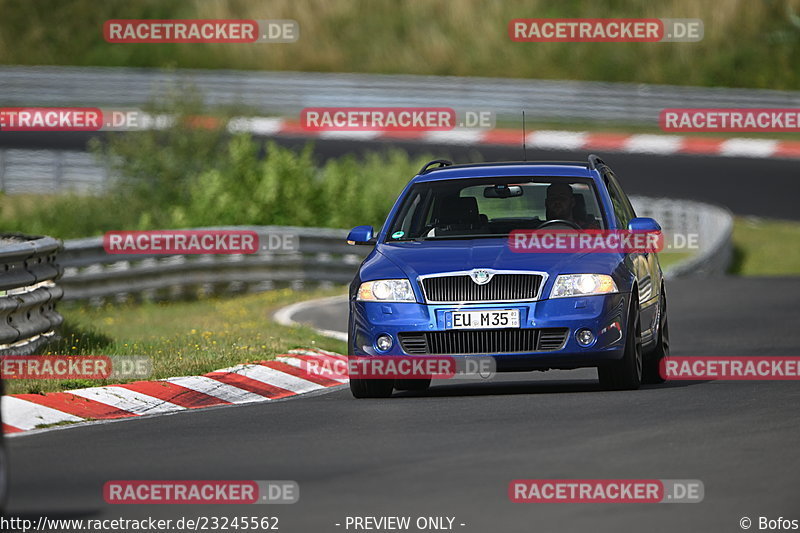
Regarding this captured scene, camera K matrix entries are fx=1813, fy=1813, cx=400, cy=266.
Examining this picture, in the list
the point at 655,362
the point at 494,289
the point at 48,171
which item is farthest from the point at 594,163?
the point at 48,171

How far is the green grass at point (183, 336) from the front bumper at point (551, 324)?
2175mm

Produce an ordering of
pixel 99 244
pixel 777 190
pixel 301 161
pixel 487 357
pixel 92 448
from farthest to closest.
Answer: pixel 777 190, pixel 301 161, pixel 99 244, pixel 487 357, pixel 92 448

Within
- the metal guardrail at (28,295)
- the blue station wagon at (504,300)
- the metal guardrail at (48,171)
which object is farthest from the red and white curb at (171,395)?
the metal guardrail at (48,171)

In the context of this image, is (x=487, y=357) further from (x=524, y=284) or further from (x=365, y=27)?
(x=365, y=27)

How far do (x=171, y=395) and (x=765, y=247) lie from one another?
21806 millimetres

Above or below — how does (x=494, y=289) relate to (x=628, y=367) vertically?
above

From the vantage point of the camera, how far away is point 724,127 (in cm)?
4275

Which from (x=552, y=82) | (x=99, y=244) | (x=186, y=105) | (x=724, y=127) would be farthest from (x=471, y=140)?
(x=99, y=244)

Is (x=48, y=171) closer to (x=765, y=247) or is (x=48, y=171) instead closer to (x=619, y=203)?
(x=765, y=247)

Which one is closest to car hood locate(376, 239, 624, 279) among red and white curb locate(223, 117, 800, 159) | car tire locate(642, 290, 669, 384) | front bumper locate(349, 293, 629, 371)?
front bumper locate(349, 293, 629, 371)

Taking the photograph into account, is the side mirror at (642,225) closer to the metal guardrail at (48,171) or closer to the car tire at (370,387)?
the car tire at (370,387)

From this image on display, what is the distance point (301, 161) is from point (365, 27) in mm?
25158

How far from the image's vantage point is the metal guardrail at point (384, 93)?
4366 cm

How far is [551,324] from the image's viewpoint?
12.2 meters
